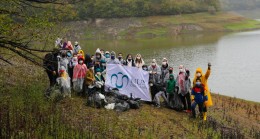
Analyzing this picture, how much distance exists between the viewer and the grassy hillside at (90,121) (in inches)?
363

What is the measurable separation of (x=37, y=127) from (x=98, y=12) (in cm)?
8763

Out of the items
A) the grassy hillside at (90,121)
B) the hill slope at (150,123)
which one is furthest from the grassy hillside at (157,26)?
the hill slope at (150,123)

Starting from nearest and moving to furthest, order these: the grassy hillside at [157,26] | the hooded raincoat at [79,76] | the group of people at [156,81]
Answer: the group of people at [156,81], the hooded raincoat at [79,76], the grassy hillside at [157,26]

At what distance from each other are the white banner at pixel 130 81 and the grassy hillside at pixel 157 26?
226 feet

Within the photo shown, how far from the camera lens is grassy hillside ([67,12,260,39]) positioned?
279 ft

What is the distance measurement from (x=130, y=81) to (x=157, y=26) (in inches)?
2936

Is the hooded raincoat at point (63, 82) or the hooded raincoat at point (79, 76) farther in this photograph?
the hooded raincoat at point (79, 76)

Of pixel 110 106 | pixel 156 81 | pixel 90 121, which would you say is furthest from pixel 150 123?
pixel 156 81

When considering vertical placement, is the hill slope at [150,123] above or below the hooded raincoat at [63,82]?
below

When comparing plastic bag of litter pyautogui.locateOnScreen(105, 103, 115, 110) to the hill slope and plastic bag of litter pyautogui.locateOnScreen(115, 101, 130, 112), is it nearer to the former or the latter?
plastic bag of litter pyautogui.locateOnScreen(115, 101, 130, 112)

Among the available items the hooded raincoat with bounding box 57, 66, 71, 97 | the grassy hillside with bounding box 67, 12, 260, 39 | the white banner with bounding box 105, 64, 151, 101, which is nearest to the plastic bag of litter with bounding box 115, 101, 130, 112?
the white banner with bounding box 105, 64, 151, 101

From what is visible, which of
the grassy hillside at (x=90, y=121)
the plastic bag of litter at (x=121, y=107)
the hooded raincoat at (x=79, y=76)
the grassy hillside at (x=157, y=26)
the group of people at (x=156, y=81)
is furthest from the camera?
the grassy hillside at (x=157, y=26)

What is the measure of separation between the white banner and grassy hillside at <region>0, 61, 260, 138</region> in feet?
2.13

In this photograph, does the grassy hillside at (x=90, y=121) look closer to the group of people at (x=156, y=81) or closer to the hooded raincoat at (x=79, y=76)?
the group of people at (x=156, y=81)
